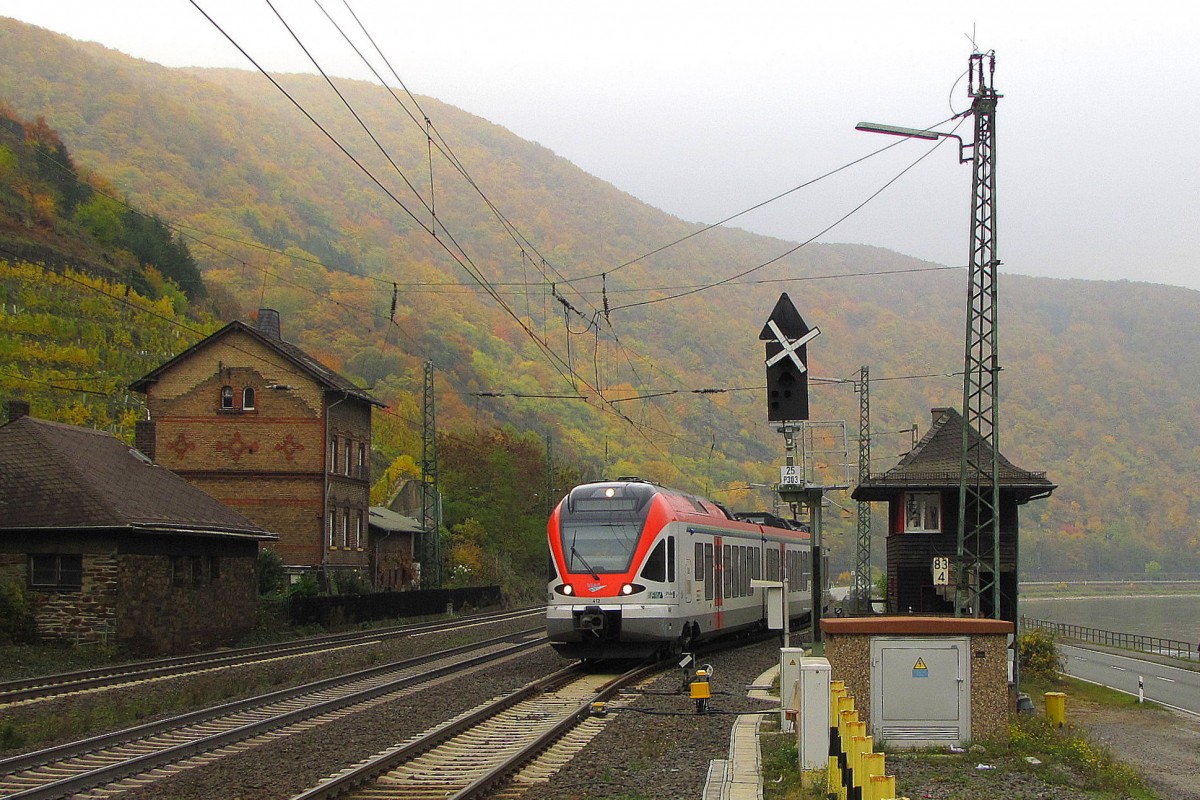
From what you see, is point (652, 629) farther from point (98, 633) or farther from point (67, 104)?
point (67, 104)

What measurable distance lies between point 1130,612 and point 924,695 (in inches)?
4655

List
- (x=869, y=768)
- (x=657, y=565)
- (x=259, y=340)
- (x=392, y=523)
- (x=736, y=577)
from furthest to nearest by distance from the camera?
(x=392, y=523) < (x=259, y=340) < (x=736, y=577) < (x=657, y=565) < (x=869, y=768)

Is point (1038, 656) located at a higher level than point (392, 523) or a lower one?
lower

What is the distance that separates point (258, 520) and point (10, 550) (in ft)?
67.0

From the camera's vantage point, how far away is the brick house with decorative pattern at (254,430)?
47312mm

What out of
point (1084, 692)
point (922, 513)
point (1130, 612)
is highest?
point (922, 513)

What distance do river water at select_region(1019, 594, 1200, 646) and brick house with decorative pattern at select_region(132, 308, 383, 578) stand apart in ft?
191

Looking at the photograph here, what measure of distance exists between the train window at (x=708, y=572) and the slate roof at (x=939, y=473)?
423 inches

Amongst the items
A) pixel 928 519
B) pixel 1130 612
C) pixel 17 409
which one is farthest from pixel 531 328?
pixel 17 409

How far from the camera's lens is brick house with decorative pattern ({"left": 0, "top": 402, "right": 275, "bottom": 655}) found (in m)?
26.8

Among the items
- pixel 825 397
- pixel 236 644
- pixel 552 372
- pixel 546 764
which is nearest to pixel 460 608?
pixel 236 644

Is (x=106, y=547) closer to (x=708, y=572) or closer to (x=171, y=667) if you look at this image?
(x=171, y=667)

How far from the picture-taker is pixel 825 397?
445ft

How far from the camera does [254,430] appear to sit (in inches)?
1876
